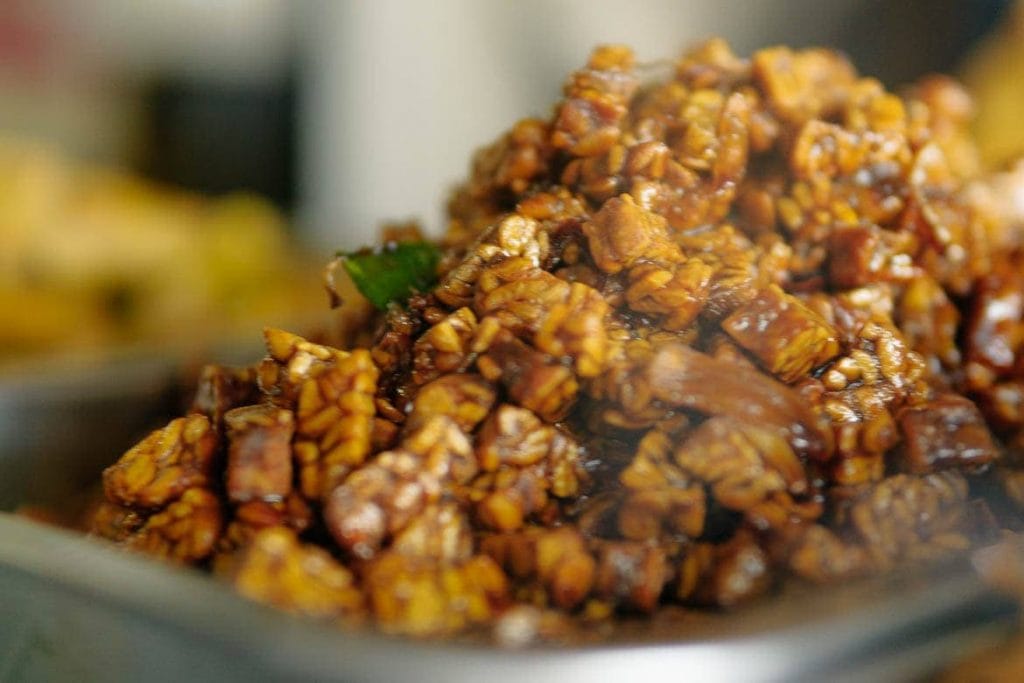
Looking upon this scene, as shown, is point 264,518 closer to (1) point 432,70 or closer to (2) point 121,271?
(2) point 121,271

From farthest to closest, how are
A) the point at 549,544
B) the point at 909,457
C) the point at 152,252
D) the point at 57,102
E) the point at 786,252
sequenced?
1. the point at 57,102
2. the point at 152,252
3. the point at 786,252
4. the point at 909,457
5. the point at 549,544

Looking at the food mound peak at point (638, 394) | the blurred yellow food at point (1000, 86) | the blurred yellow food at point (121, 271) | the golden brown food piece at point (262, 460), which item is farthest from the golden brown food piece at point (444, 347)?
the blurred yellow food at point (121, 271)

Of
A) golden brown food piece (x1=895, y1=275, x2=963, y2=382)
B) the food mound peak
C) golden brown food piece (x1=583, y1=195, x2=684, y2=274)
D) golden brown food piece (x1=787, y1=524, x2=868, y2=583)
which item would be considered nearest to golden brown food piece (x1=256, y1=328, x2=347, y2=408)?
the food mound peak

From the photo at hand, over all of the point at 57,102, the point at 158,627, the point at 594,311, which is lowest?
the point at 57,102

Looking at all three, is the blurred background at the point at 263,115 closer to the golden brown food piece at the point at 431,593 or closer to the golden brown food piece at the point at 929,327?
the golden brown food piece at the point at 929,327

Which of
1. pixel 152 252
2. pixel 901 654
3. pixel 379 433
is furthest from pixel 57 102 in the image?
pixel 901 654

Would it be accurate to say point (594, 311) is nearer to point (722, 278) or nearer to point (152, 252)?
point (722, 278)
